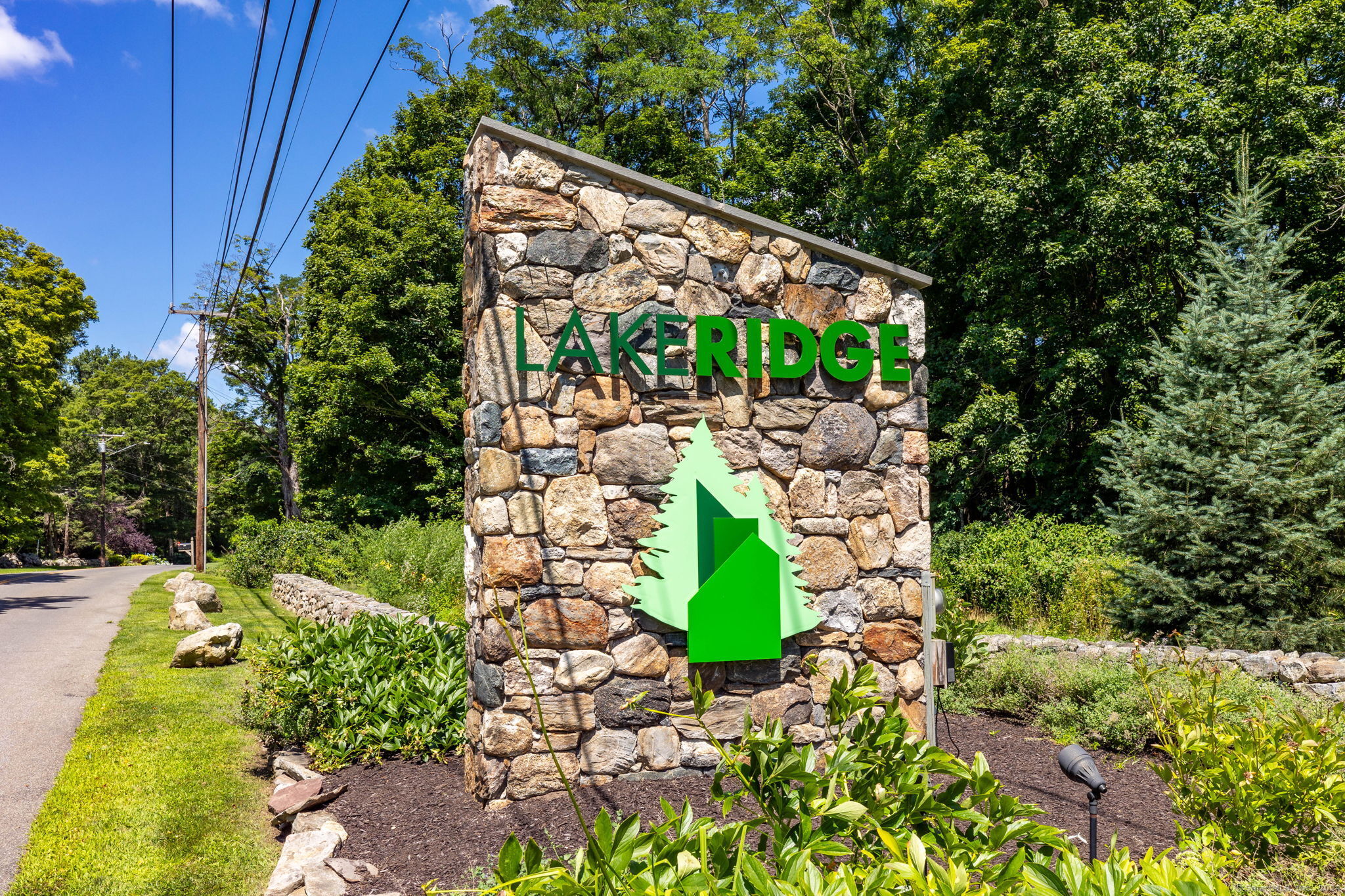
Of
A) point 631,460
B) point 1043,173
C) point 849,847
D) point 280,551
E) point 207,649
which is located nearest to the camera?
point 849,847

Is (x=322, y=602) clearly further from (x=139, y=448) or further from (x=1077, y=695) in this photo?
(x=139, y=448)

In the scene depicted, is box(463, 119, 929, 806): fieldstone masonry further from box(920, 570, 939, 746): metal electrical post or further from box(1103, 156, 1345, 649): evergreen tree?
box(1103, 156, 1345, 649): evergreen tree

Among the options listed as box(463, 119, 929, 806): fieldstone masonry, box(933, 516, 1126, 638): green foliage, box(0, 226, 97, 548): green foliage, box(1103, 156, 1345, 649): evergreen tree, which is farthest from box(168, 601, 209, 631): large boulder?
box(1103, 156, 1345, 649): evergreen tree

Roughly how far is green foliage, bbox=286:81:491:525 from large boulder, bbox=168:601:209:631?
22.6 ft

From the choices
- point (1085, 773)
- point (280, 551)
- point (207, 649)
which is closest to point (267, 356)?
point (280, 551)

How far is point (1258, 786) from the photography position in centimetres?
303

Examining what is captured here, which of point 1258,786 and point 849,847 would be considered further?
point 1258,786

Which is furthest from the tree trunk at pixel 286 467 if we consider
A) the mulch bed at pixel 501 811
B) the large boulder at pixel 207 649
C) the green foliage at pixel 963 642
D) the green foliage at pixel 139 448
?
the green foliage at pixel 963 642

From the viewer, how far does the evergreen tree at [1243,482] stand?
785 centimetres

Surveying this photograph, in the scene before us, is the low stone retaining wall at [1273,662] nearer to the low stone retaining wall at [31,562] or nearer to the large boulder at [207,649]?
the large boulder at [207,649]

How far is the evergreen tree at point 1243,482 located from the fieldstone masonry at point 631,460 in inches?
194

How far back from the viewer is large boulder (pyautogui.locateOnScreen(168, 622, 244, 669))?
8.86 m

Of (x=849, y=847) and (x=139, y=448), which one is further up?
(x=139, y=448)

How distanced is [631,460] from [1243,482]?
6.95 metres
